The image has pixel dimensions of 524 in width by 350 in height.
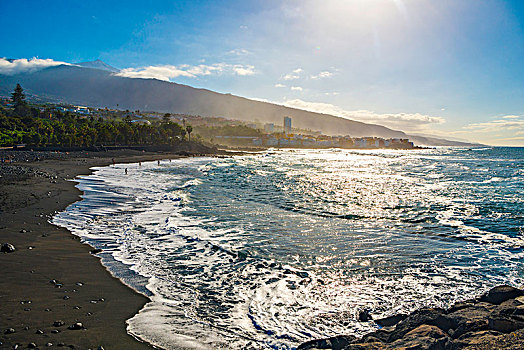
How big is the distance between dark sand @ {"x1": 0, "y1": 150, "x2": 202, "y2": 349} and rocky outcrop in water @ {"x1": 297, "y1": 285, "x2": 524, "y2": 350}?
3.53m

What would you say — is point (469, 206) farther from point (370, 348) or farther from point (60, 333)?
point (60, 333)

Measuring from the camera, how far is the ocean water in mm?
6043

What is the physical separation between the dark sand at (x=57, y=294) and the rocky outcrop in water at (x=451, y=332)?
3.53 m

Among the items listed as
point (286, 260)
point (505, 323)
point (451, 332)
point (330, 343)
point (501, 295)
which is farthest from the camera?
point (286, 260)

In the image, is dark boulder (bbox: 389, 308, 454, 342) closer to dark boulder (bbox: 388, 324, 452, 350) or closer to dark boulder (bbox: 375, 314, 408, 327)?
dark boulder (bbox: 388, 324, 452, 350)

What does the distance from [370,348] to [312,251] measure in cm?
578

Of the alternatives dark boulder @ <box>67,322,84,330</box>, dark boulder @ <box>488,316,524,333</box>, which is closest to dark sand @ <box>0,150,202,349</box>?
dark boulder @ <box>67,322,84,330</box>

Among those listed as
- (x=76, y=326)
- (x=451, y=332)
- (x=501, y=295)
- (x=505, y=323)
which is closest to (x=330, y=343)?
(x=451, y=332)

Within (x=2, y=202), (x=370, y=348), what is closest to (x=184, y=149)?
(x=2, y=202)

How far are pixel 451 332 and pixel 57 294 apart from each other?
7.65m

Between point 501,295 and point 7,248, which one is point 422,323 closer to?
point 501,295

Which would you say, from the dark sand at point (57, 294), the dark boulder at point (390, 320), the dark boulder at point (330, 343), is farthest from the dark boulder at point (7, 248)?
the dark boulder at point (390, 320)

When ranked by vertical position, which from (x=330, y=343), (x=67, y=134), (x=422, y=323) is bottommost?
(x=330, y=343)

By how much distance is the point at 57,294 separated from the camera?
6.48m
